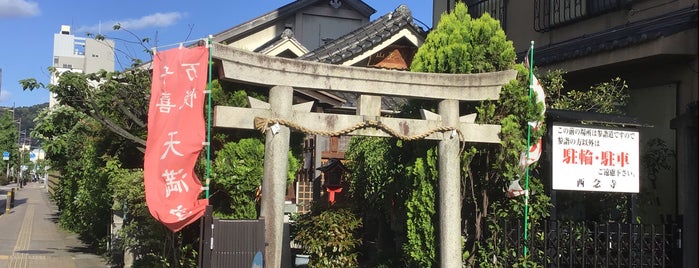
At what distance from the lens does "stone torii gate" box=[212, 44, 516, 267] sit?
276 inches

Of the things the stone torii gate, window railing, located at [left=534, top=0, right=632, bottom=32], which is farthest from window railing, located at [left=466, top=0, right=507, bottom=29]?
the stone torii gate

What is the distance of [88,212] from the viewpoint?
58.0 ft

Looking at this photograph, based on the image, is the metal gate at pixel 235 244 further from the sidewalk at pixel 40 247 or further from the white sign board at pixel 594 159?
the sidewalk at pixel 40 247

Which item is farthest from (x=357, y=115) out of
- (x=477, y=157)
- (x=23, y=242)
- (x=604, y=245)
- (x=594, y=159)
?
(x=23, y=242)

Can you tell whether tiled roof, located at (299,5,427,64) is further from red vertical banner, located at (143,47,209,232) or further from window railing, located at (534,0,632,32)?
red vertical banner, located at (143,47,209,232)

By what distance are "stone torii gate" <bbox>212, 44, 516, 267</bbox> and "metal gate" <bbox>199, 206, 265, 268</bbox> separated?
26 centimetres

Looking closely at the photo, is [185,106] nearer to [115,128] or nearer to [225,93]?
[225,93]

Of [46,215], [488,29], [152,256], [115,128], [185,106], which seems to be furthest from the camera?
[46,215]

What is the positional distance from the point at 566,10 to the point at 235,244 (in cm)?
Answer: 769

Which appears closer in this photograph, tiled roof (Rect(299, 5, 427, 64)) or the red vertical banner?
the red vertical banner

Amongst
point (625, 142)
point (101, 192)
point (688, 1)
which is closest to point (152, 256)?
point (101, 192)

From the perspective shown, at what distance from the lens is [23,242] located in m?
19.6

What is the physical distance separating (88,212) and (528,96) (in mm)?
14245

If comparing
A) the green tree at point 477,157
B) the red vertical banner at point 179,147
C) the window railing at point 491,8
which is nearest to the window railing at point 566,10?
the window railing at point 491,8
